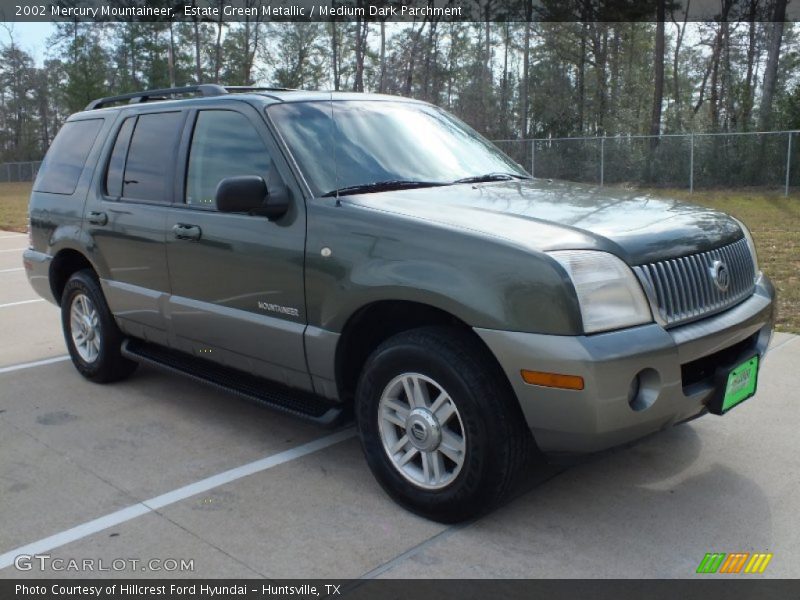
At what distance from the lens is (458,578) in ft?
9.68

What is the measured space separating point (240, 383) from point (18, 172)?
54.6 meters

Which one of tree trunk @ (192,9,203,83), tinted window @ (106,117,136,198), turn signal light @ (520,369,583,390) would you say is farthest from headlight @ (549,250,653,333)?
tree trunk @ (192,9,203,83)

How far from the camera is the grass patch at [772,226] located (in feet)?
24.8

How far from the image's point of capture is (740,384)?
11.3 feet

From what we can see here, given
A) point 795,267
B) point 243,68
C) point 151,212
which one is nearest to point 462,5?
point 243,68

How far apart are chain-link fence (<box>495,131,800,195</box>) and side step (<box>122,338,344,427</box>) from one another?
64.1 feet

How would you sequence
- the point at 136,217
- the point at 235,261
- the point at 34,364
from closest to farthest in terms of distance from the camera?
the point at 235,261
the point at 136,217
the point at 34,364

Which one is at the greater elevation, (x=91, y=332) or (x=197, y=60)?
(x=197, y=60)

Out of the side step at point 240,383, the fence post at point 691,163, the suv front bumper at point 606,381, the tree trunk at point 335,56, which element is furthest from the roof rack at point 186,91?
the tree trunk at point 335,56

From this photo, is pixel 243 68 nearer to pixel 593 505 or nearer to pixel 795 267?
pixel 795 267

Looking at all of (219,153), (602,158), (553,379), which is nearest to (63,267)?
(219,153)

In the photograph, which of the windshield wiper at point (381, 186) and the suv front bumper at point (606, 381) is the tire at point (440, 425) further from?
the windshield wiper at point (381, 186)
